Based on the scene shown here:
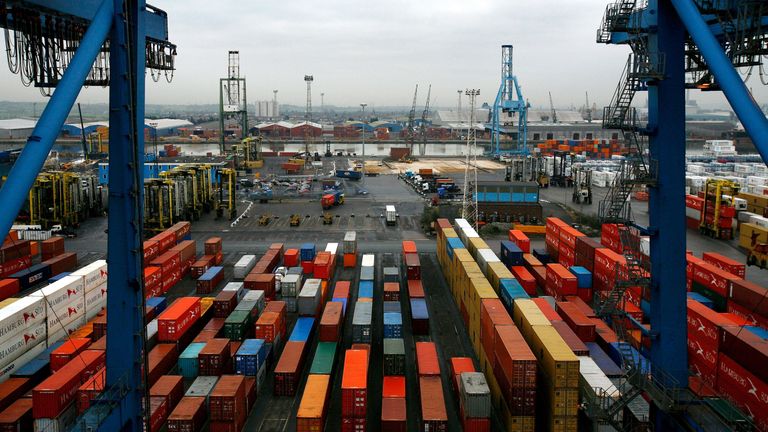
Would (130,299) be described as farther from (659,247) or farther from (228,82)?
(228,82)

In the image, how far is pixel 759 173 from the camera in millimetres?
75188

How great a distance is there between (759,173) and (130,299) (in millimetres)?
84328

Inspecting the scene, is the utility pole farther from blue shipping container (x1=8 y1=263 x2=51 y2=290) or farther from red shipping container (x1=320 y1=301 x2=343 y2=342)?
blue shipping container (x1=8 y1=263 x2=51 y2=290)

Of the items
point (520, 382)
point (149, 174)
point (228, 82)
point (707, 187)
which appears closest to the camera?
point (520, 382)

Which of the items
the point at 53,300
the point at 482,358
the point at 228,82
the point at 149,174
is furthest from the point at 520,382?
the point at 228,82

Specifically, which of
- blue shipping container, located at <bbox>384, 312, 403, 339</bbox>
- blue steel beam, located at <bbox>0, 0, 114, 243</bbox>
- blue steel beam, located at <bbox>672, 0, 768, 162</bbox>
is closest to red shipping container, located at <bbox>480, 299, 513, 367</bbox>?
blue shipping container, located at <bbox>384, 312, 403, 339</bbox>

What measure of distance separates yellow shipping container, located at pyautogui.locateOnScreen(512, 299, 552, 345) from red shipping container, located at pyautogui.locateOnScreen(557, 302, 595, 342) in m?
2.54

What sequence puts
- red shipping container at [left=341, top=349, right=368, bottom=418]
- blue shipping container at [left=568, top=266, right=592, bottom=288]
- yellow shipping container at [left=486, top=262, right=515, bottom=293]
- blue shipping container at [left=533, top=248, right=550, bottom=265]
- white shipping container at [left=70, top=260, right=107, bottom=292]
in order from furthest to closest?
blue shipping container at [left=533, top=248, right=550, bottom=265] → blue shipping container at [left=568, top=266, right=592, bottom=288] → yellow shipping container at [left=486, top=262, right=515, bottom=293] → white shipping container at [left=70, top=260, right=107, bottom=292] → red shipping container at [left=341, top=349, right=368, bottom=418]

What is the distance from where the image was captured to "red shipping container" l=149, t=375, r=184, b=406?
748 inches

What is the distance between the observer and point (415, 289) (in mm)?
30438

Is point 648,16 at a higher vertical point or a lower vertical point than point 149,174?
higher

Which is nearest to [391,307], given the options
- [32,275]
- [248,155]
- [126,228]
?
[126,228]

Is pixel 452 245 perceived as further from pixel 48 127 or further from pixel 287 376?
pixel 48 127

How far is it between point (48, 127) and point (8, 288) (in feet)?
78.9
